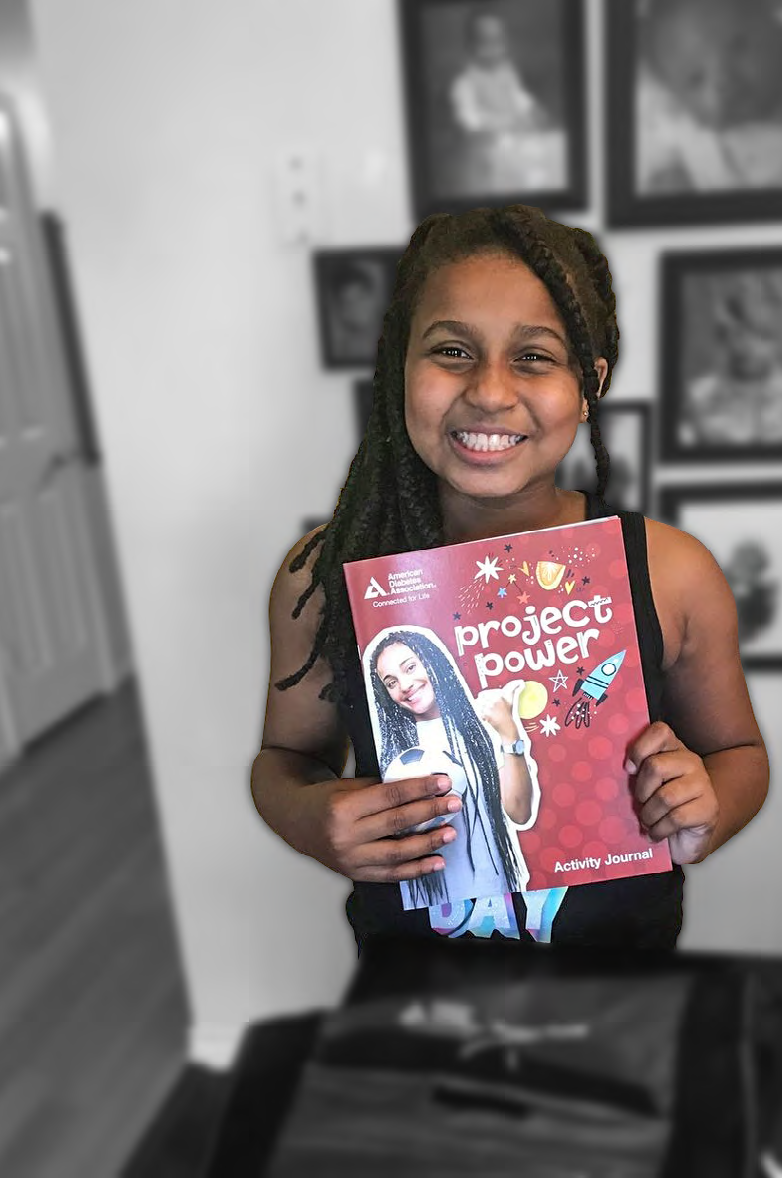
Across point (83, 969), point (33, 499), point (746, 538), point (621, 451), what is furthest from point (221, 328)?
point (33, 499)

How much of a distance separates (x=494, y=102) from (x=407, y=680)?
0.98m

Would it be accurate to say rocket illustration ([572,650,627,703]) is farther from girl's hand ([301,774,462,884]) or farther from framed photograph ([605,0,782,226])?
framed photograph ([605,0,782,226])

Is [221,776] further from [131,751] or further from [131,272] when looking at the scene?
[131,751]

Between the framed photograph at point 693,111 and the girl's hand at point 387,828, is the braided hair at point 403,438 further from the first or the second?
the framed photograph at point 693,111

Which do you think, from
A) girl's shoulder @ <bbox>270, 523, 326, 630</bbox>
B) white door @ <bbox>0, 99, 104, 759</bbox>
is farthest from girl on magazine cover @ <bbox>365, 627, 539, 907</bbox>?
white door @ <bbox>0, 99, 104, 759</bbox>

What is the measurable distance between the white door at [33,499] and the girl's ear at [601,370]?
282 cm

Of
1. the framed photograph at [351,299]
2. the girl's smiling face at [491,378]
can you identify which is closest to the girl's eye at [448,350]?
the girl's smiling face at [491,378]

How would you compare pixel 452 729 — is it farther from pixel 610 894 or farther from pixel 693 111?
pixel 693 111

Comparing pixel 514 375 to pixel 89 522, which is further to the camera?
pixel 89 522

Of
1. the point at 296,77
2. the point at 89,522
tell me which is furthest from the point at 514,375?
the point at 89,522

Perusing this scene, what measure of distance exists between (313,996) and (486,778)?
129 centimetres

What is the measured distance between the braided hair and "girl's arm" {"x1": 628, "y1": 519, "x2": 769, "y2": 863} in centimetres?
10

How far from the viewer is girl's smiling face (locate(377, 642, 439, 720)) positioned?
0.63m

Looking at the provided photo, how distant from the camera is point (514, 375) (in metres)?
0.61
